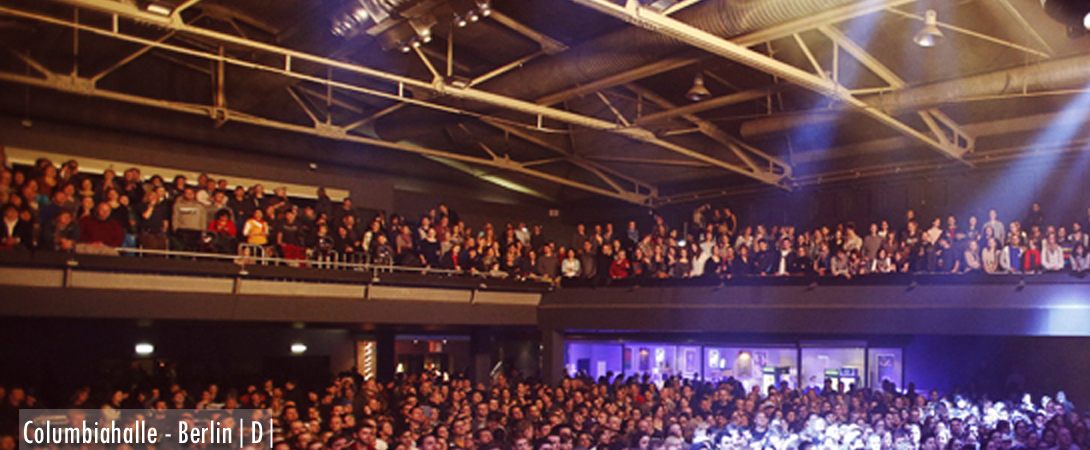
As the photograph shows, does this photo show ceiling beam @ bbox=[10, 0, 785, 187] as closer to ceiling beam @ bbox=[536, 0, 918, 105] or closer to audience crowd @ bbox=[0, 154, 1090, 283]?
ceiling beam @ bbox=[536, 0, 918, 105]

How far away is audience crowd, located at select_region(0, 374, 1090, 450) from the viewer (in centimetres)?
997

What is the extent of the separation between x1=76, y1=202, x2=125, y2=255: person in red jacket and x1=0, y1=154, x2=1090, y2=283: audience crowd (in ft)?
0.04

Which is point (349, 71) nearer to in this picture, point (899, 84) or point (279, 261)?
point (279, 261)

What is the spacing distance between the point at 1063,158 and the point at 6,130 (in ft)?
58.5

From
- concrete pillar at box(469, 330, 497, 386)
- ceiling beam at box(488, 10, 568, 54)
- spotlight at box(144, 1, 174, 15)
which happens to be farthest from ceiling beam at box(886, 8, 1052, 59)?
concrete pillar at box(469, 330, 497, 386)

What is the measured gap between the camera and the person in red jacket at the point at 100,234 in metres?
10.6

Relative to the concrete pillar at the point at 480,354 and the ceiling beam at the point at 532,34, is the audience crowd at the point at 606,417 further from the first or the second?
the ceiling beam at the point at 532,34

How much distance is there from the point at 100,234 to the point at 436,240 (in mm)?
5543

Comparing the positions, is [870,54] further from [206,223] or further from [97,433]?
[97,433]

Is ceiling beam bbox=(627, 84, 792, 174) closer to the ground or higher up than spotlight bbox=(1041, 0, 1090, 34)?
higher up

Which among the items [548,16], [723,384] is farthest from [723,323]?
[548,16]

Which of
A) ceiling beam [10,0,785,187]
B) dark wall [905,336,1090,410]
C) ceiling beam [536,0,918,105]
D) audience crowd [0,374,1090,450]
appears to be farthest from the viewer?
dark wall [905,336,1090,410]

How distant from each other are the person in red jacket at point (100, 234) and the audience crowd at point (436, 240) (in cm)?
1

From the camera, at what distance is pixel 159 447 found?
962 cm
